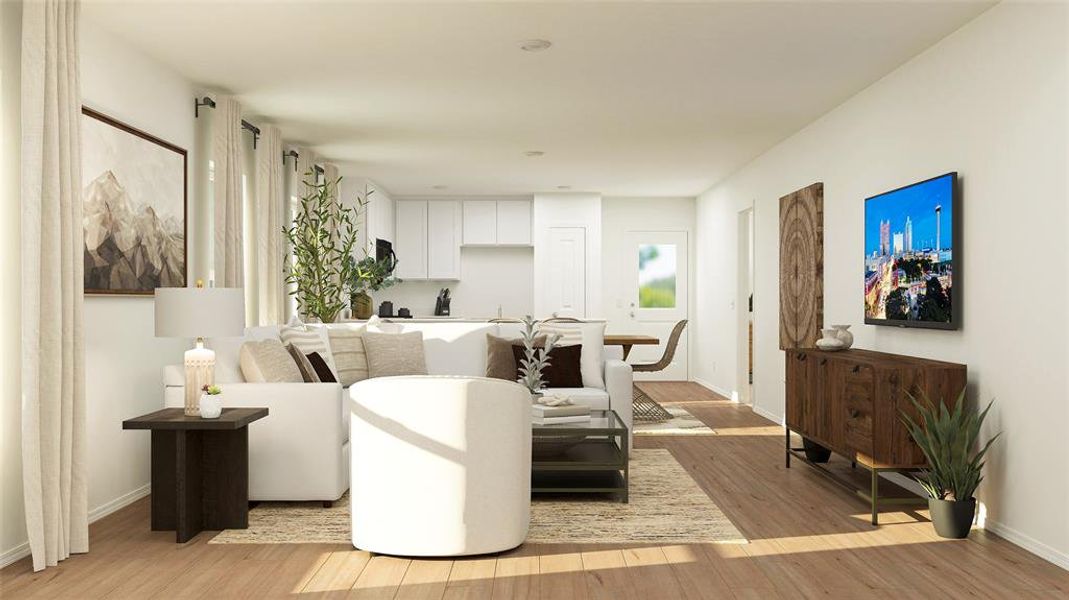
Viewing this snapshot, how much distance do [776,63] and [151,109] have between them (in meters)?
3.71

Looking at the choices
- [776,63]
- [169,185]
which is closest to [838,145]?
[776,63]

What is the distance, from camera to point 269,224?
7184 mm

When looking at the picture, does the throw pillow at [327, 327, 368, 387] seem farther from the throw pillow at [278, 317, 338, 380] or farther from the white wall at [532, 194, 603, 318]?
the white wall at [532, 194, 603, 318]

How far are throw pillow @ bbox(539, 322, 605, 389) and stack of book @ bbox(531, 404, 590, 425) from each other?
152 cm

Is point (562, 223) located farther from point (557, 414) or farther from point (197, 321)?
point (197, 321)

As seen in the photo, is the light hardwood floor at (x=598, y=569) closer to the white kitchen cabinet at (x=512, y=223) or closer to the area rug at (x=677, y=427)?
the area rug at (x=677, y=427)

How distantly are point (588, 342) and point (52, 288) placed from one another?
12.6 feet

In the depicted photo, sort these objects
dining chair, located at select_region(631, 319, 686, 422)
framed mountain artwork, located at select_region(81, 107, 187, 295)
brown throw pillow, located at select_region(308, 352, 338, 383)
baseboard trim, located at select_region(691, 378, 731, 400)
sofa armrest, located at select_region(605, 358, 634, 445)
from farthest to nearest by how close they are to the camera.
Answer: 1. baseboard trim, located at select_region(691, 378, 731, 400)
2. dining chair, located at select_region(631, 319, 686, 422)
3. sofa armrest, located at select_region(605, 358, 634, 445)
4. brown throw pillow, located at select_region(308, 352, 338, 383)
5. framed mountain artwork, located at select_region(81, 107, 187, 295)

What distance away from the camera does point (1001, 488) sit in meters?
4.33

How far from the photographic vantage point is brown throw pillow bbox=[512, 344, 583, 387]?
652 cm

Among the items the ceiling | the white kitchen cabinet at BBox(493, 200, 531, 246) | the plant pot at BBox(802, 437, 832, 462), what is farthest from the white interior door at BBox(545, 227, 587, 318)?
the plant pot at BBox(802, 437, 832, 462)

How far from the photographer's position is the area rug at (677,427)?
756 cm

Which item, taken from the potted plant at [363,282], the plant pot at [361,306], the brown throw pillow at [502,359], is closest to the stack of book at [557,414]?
the brown throw pillow at [502,359]

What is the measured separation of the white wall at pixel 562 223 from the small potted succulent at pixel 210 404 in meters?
7.63
